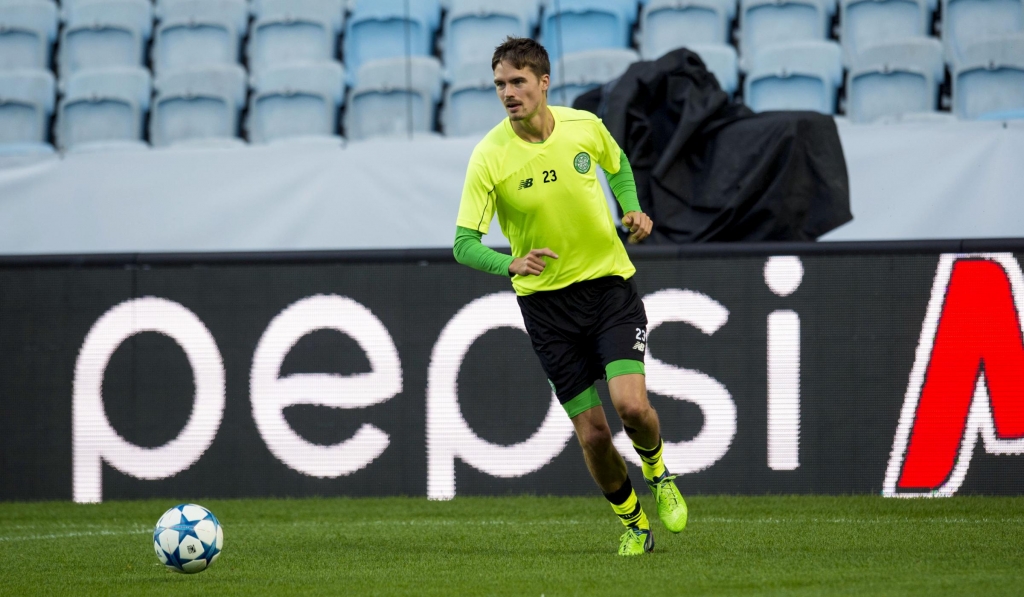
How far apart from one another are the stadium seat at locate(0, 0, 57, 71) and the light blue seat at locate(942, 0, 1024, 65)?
28.6 feet

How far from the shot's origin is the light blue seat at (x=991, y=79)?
10.2m

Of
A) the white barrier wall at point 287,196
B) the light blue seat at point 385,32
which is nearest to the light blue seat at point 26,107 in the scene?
the white barrier wall at point 287,196

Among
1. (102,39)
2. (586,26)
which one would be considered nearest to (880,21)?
(586,26)

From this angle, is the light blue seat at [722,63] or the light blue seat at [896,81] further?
the light blue seat at [722,63]

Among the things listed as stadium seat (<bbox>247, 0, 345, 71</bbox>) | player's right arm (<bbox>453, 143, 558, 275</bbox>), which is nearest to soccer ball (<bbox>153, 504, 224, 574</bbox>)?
player's right arm (<bbox>453, 143, 558, 275</bbox>)

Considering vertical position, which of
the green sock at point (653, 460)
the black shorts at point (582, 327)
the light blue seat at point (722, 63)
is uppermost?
the light blue seat at point (722, 63)

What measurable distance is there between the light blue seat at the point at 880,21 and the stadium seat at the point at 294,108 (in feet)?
15.8

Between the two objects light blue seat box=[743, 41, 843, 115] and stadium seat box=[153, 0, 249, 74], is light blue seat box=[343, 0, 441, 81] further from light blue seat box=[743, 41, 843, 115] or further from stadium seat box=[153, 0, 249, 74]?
light blue seat box=[743, 41, 843, 115]

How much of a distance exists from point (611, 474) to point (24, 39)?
951 centimetres

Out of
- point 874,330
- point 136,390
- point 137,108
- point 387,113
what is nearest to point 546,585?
point 874,330

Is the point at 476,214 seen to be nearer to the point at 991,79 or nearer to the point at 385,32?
the point at 991,79

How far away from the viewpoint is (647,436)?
5293 mm

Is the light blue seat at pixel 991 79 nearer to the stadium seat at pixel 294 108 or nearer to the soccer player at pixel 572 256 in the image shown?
the stadium seat at pixel 294 108

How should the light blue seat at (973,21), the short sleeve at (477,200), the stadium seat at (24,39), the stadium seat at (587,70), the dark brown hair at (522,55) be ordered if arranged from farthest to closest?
the stadium seat at (24,39) → the stadium seat at (587,70) → the light blue seat at (973,21) → the short sleeve at (477,200) → the dark brown hair at (522,55)
